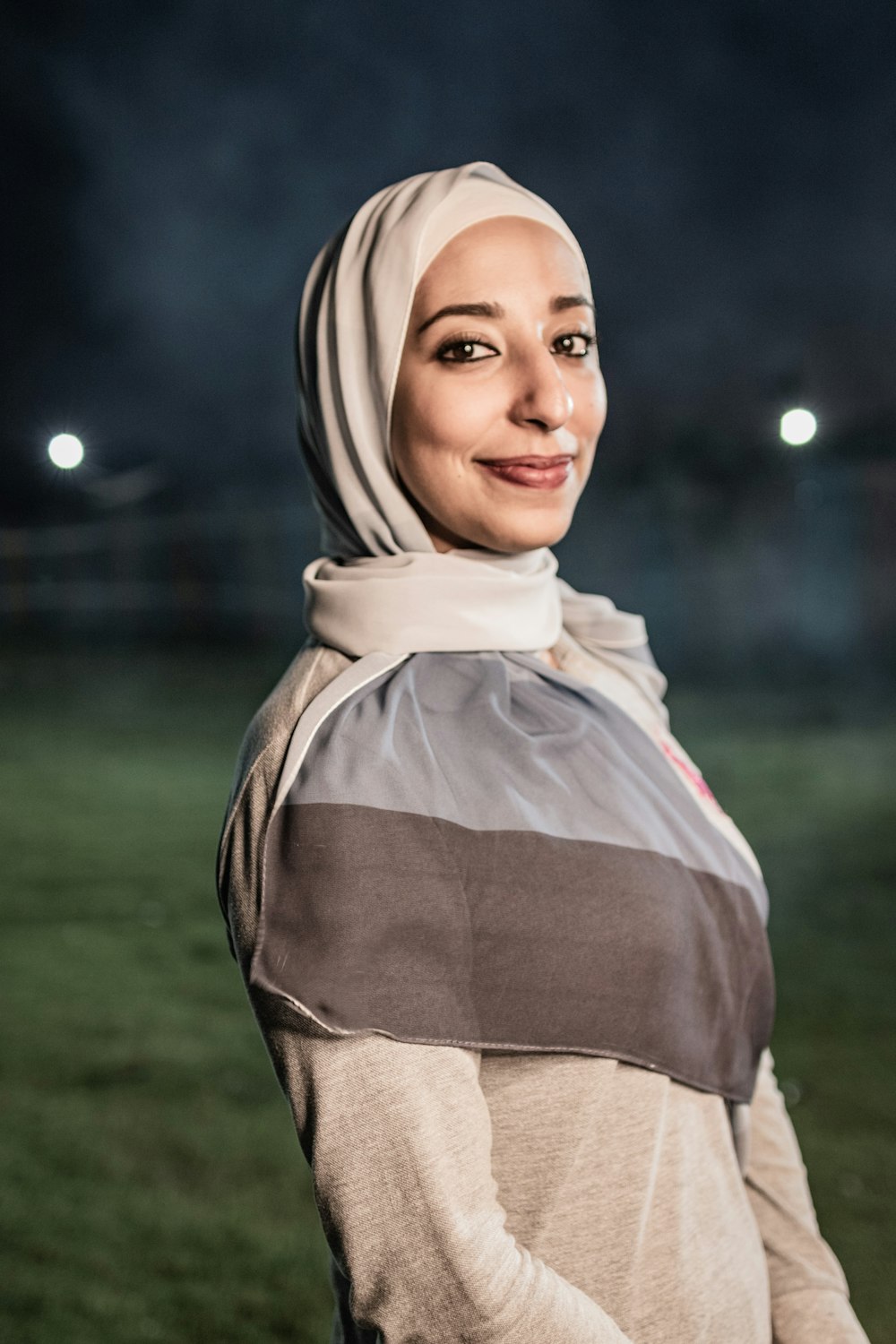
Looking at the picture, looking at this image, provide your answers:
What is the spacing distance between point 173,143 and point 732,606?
142 inches

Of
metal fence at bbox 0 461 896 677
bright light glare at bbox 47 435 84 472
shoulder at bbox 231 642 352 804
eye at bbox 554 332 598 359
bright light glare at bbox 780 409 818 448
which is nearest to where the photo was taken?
A: shoulder at bbox 231 642 352 804

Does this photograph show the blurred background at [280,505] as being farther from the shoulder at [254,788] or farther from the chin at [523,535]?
the shoulder at [254,788]

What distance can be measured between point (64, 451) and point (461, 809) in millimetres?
1470

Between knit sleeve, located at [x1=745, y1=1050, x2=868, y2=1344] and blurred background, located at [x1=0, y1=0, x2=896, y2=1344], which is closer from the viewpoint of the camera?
knit sleeve, located at [x1=745, y1=1050, x2=868, y2=1344]

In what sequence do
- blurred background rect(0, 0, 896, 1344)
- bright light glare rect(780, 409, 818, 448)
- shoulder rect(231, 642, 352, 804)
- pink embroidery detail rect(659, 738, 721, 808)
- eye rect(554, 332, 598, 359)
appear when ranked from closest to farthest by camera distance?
shoulder rect(231, 642, 352, 804), eye rect(554, 332, 598, 359), pink embroidery detail rect(659, 738, 721, 808), bright light glare rect(780, 409, 818, 448), blurred background rect(0, 0, 896, 1344)

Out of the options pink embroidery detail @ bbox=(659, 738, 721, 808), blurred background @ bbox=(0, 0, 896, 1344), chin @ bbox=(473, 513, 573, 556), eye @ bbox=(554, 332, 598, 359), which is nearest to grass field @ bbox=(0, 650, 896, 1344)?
blurred background @ bbox=(0, 0, 896, 1344)

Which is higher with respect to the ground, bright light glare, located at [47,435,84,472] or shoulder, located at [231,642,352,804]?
bright light glare, located at [47,435,84,472]

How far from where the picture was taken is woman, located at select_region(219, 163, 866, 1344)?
0.64m

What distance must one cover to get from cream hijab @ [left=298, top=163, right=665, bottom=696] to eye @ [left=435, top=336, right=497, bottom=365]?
4 centimetres

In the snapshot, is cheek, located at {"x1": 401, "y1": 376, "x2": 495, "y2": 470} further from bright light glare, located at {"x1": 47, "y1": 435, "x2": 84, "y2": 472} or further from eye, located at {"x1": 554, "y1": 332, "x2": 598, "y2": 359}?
bright light glare, located at {"x1": 47, "y1": 435, "x2": 84, "y2": 472}

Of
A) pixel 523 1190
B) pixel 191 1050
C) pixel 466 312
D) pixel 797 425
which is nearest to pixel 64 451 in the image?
pixel 797 425

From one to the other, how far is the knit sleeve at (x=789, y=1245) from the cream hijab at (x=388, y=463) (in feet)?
1.41

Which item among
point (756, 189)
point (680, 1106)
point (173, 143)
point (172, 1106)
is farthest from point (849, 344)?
point (680, 1106)

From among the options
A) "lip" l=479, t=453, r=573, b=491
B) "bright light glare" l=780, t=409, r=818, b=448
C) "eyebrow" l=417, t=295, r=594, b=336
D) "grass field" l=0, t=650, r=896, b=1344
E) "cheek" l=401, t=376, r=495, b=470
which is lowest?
"grass field" l=0, t=650, r=896, b=1344
